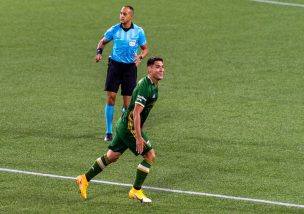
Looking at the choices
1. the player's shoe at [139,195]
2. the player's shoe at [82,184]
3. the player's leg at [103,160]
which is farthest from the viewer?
the player's leg at [103,160]

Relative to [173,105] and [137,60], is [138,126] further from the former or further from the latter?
[173,105]

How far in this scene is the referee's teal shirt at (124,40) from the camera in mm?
20484

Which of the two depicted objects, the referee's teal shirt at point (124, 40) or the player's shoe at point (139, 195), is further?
the referee's teal shirt at point (124, 40)

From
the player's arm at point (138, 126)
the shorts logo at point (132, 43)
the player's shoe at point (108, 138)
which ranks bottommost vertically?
the player's shoe at point (108, 138)

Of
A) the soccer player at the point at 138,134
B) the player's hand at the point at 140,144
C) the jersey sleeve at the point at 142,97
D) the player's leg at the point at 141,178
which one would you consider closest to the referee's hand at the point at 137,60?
the soccer player at the point at 138,134

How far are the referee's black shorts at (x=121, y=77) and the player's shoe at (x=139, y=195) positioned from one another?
15.8 feet

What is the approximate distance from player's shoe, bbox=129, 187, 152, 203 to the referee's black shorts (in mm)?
4822

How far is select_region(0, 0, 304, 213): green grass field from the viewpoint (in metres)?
16.7

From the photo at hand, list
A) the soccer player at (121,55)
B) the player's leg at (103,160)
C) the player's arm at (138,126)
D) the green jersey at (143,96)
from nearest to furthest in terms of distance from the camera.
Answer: the player's arm at (138,126)
the green jersey at (143,96)
the player's leg at (103,160)
the soccer player at (121,55)

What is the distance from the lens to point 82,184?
636 inches

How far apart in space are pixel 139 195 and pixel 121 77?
5.24m

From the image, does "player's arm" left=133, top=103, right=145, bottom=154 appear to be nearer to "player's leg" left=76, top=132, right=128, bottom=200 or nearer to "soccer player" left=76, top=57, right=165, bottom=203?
"soccer player" left=76, top=57, right=165, bottom=203

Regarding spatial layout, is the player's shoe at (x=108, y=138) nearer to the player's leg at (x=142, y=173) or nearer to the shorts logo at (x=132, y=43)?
the shorts logo at (x=132, y=43)

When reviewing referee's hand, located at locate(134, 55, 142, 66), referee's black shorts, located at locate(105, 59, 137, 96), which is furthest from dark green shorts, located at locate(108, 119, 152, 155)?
referee's black shorts, located at locate(105, 59, 137, 96)
